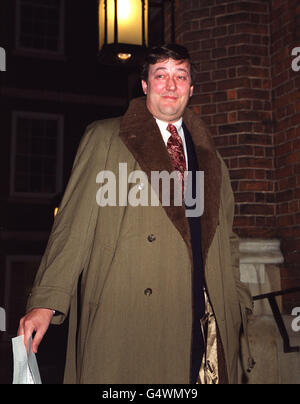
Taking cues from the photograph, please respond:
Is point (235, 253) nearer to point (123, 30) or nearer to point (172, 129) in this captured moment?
point (172, 129)

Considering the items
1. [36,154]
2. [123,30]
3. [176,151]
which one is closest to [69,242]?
[176,151]

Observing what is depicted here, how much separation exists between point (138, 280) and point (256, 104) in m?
2.82

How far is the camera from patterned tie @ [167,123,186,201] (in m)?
2.50

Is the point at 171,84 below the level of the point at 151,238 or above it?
above

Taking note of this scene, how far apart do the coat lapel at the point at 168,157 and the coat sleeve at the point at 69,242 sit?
0.18m

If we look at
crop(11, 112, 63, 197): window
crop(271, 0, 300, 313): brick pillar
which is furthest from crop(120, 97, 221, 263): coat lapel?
crop(11, 112, 63, 197): window

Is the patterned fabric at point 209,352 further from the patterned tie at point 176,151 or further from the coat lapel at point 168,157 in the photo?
the patterned tie at point 176,151

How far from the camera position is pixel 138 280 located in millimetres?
2254

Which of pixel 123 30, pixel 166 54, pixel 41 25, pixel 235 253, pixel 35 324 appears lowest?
pixel 35 324

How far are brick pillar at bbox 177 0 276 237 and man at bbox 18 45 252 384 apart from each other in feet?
6.66

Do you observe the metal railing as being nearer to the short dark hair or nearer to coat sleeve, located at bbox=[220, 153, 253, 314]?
coat sleeve, located at bbox=[220, 153, 253, 314]

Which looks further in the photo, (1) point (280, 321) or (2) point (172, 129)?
(1) point (280, 321)

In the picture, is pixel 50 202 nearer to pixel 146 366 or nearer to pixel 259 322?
pixel 259 322

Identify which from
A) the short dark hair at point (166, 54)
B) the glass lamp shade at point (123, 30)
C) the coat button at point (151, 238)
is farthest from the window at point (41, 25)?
the coat button at point (151, 238)
